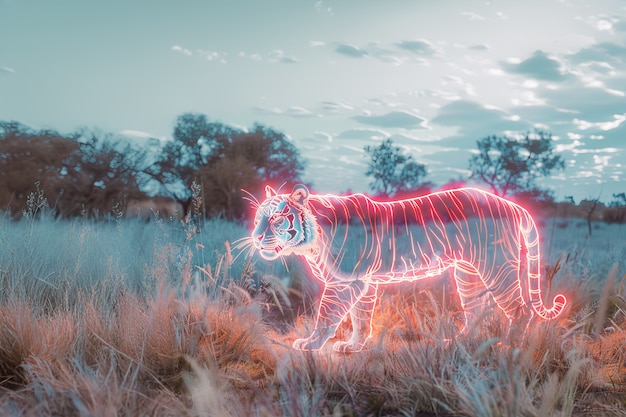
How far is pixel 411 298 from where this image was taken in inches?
281

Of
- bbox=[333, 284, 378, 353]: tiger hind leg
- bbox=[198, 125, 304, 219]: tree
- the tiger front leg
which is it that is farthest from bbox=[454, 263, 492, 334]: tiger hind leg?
bbox=[198, 125, 304, 219]: tree

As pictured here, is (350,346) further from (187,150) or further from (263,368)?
(187,150)

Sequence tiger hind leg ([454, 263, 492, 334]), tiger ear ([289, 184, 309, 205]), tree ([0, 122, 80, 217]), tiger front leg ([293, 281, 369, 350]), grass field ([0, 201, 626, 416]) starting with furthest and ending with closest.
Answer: tree ([0, 122, 80, 217])
tiger hind leg ([454, 263, 492, 334])
tiger front leg ([293, 281, 369, 350])
tiger ear ([289, 184, 309, 205])
grass field ([0, 201, 626, 416])

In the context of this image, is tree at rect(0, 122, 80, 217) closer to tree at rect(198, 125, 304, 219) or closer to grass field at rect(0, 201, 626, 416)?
tree at rect(198, 125, 304, 219)

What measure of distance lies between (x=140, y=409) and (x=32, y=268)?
127 inches

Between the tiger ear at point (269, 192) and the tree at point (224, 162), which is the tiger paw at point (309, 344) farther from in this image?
the tree at point (224, 162)

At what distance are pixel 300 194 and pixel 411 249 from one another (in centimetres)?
117

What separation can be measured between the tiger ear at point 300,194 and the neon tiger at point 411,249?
0.01 metres

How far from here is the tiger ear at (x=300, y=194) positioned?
430 cm

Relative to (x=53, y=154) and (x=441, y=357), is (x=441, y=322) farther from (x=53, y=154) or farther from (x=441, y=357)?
(x=53, y=154)

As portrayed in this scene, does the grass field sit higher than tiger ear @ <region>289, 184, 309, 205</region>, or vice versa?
tiger ear @ <region>289, 184, 309, 205</region>

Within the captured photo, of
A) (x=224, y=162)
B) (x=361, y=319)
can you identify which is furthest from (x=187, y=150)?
(x=361, y=319)

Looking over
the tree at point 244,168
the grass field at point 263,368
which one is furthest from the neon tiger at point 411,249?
the tree at point 244,168

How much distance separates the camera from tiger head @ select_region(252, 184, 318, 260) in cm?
434
